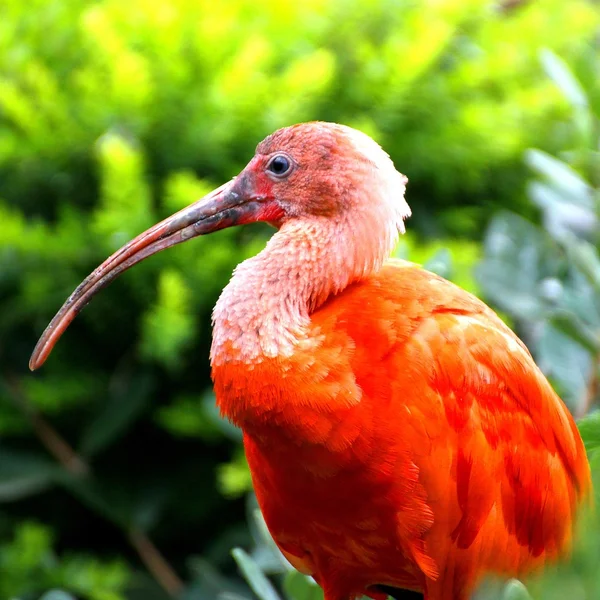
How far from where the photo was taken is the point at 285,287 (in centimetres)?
179

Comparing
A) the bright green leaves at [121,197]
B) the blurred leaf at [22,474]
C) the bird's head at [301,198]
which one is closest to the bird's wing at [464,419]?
the bird's head at [301,198]

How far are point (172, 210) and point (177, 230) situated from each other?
3.66ft

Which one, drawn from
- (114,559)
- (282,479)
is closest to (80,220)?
(114,559)

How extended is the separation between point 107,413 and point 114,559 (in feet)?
1.86

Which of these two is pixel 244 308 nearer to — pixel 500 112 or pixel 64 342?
pixel 64 342

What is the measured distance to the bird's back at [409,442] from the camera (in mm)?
1699

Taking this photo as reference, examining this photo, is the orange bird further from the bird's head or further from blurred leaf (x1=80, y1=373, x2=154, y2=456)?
blurred leaf (x1=80, y1=373, x2=154, y2=456)

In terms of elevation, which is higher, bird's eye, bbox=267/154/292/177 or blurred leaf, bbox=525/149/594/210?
bird's eye, bbox=267/154/292/177

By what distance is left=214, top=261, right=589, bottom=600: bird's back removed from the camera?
170cm

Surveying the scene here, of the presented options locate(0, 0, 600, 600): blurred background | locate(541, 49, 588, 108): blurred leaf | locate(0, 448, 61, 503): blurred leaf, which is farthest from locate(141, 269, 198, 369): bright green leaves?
locate(541, 49, 588, 108): blurred leaf

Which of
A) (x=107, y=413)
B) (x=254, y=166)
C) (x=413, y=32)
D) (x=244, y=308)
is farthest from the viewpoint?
(x=413, y=32)

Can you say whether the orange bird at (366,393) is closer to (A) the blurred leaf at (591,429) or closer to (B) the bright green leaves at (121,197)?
(A) the blurred leaf at (591,429)

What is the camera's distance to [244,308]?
175 cm

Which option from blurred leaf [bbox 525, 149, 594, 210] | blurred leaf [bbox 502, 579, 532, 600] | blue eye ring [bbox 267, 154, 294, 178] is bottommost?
blurred leaf [bbox 525, 149, 594, 210]
